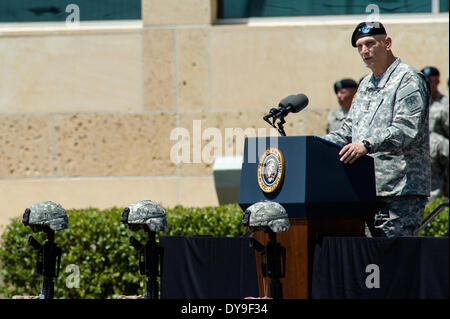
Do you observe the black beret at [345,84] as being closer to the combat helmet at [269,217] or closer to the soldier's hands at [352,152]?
the soldier's hands at [352,152]

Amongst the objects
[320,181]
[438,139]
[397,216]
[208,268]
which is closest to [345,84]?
[438,139]

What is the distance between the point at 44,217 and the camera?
622 centimetres

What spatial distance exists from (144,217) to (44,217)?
675 mm

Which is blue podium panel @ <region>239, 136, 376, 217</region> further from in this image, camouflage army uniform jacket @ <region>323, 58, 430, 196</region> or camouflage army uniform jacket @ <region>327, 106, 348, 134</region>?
camouflage army uniform jacket @ <region>327, 106, 348, 134</region>

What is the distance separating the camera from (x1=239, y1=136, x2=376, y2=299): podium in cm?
550

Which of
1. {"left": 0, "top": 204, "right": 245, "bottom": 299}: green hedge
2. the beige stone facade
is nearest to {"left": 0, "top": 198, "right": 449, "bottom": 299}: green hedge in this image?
{"left": 0, "top": 204, "right": 245, "bottom": 299}: green hedge

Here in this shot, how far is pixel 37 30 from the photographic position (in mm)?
11711

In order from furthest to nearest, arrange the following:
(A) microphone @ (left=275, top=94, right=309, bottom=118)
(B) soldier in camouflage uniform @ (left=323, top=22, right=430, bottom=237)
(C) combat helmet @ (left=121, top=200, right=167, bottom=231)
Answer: (C) combat helmet @ (left=121, top=200, right=167, bottom=231) < (A) microphone @ (left=275, top=94, right=309, bottom=118) < (B) soldier in camouflage uniform @ (left=323, top=22, right=430, bottom=237)

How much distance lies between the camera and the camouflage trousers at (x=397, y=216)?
5.77 metres

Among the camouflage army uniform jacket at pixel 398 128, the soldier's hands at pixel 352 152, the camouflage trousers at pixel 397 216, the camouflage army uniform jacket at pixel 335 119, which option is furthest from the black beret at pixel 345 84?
the soldier's hands at pixel 352 152

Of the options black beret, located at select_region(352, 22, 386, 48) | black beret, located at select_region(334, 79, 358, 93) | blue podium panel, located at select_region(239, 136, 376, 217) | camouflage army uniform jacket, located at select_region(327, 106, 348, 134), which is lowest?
blue podium panel, located at select_region(239, 136, 376, 217)

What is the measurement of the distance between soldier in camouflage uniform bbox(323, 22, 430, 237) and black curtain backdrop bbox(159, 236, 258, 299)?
1066 mm
